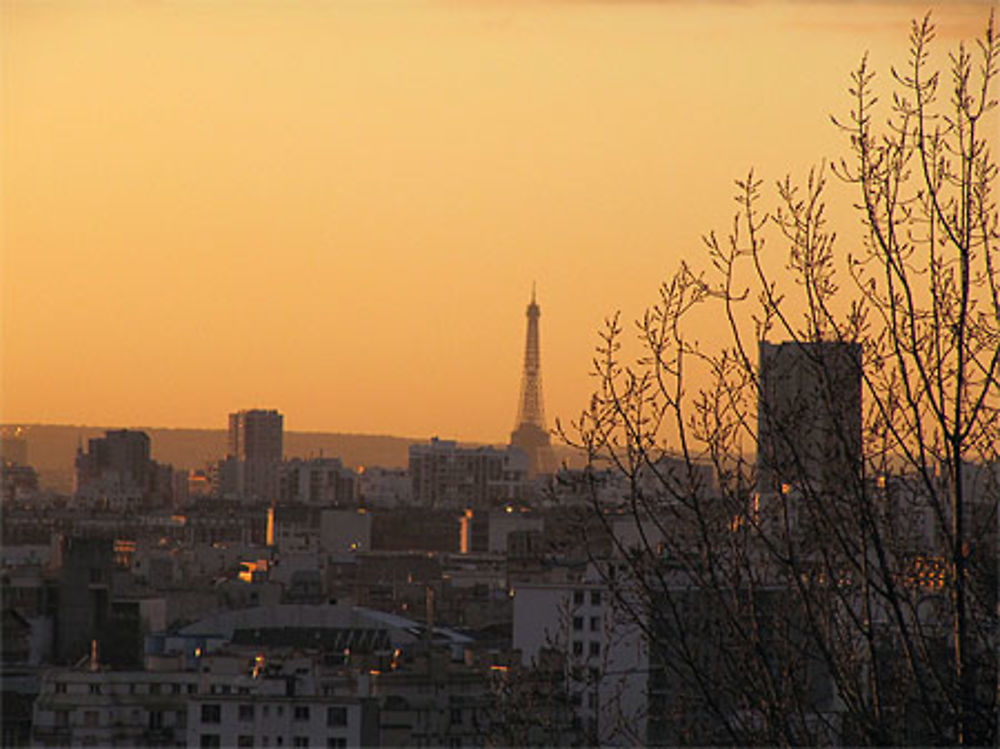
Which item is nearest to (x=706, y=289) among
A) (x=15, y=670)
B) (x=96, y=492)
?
(x=15, y=670)

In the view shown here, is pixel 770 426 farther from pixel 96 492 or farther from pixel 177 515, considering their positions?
pixel 96 492

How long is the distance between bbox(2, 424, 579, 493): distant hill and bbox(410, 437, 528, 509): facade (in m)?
3.32

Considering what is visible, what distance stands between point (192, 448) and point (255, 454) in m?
13.0

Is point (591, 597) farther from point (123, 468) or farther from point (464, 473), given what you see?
point (464, 473)

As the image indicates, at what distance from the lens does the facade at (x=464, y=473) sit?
339 feet

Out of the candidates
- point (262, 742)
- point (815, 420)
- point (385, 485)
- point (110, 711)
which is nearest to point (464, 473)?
point (385, 485)

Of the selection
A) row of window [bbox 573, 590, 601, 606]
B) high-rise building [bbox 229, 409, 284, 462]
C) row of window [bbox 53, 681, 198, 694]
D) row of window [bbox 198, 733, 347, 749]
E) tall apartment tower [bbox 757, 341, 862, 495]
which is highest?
high-rise building [bbox 229, 409, 284, 462]

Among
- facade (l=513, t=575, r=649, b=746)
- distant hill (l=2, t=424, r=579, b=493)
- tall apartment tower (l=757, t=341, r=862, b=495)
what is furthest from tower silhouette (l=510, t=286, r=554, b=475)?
tall apartment tower (l=757, t=341, r=862, b=495)

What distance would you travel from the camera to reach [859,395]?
6227 millimetres

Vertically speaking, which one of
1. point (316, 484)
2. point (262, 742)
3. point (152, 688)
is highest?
point (316, 484)

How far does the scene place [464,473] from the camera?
10619cm

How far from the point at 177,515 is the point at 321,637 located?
160 feet

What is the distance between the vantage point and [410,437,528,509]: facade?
103 m

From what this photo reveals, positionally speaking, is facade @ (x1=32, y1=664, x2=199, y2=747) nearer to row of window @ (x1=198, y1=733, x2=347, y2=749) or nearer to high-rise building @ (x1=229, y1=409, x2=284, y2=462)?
row of window @ (x1=198, y1=733, x2=347, y2=749)
